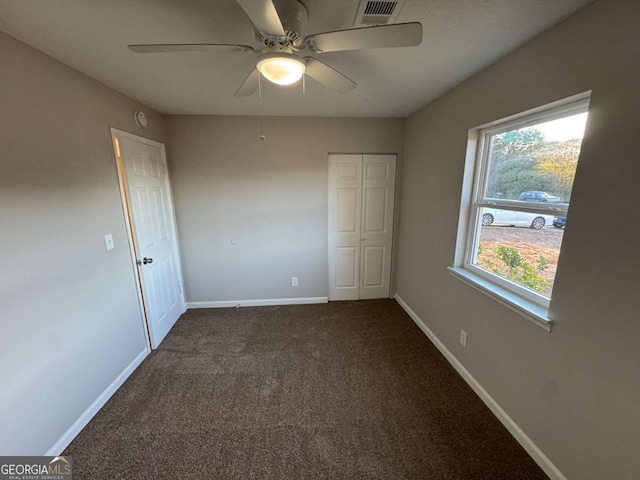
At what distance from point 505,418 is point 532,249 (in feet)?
3.67

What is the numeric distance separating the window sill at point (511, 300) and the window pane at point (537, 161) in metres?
0.61

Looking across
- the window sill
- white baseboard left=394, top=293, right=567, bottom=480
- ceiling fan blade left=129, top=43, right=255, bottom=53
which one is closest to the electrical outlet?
white baseboard left=394, top=293, right=567, bottom=480

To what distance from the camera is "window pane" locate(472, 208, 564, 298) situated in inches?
57.0

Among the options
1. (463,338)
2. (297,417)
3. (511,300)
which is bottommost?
(297,417)

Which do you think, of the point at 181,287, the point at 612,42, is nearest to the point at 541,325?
the point at 612,42

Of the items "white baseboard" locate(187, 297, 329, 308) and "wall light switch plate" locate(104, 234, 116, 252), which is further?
"white baseboard" locate(187, 297, 329, 308)

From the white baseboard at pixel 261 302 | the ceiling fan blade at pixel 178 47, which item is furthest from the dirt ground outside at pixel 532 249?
the white baseboard at pixel 261 302

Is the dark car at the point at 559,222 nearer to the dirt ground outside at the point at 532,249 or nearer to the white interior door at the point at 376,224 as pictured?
the dirt ground outside at the point at 532,249

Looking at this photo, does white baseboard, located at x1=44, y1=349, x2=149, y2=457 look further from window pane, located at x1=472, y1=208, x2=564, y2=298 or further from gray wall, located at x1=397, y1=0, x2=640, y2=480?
window pane, located at x1=472, y1=208, x2=564, y2=298

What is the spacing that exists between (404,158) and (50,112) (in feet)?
10.4

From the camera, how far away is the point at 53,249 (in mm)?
1516

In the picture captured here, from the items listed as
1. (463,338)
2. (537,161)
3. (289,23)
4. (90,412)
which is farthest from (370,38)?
(90,412)

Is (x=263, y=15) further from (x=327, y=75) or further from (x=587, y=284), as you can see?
(x=587, y=284)

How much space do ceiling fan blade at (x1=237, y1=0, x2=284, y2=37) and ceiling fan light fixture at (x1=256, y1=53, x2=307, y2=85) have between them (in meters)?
0.09
